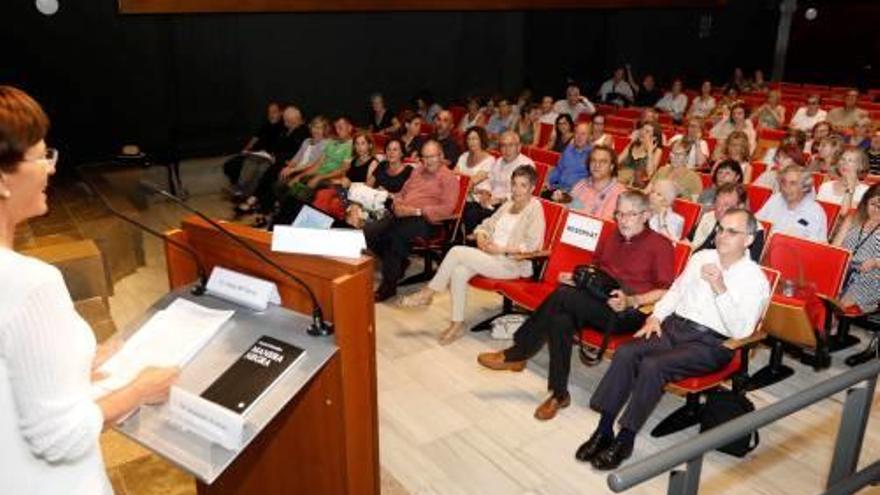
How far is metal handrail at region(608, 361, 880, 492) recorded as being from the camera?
148cm

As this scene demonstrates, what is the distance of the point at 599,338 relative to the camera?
3455 millimetres

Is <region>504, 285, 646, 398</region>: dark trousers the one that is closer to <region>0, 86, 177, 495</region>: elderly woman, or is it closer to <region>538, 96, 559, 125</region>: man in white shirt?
<region>0, 86, 177, 495</region>: elderly woman

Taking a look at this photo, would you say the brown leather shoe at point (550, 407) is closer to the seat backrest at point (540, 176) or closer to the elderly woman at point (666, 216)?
the elderly woman at point (666, 216)

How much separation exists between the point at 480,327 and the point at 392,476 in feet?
5.33

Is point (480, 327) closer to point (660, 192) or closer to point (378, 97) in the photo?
point (660, 192)

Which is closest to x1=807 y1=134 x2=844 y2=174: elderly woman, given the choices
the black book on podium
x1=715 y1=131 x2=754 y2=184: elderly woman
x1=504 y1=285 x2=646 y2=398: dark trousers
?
x1=715 y1=131 x2=754 y2=184: elderly woman

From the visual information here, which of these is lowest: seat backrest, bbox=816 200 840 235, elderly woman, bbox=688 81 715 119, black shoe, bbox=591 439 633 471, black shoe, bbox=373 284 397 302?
black shoe, bbox=591 439 633 471

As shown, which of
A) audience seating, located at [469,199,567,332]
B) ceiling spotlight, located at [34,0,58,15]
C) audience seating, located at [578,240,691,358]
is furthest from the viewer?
ceiling spotlight, located at [34,0,58,15]

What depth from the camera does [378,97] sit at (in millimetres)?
8680

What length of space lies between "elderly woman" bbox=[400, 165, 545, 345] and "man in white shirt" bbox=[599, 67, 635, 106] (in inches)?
291

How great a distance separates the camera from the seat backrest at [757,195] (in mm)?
4848

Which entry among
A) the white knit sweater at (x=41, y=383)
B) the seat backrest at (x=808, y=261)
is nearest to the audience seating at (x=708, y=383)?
the seat backrest at (x=808, y=261)

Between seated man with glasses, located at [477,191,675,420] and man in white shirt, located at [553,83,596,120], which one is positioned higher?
man in white shirt, located at [553,83,596,120]

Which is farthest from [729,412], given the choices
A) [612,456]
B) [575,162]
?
[575,162]
